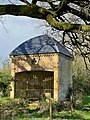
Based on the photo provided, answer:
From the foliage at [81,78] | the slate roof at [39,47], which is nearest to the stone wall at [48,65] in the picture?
the slate roof at [39,47]

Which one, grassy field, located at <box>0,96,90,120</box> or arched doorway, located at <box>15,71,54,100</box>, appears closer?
grassy field, located at <box>0,96,90,120</box>

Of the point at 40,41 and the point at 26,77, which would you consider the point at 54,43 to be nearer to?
the point at 40,41

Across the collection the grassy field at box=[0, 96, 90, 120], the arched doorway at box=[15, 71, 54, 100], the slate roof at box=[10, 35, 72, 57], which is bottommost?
the grassy field at box=[0, 96, 90, 120]

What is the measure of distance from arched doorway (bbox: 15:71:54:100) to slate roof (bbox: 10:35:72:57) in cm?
226

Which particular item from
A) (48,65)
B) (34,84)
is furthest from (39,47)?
(34,84)

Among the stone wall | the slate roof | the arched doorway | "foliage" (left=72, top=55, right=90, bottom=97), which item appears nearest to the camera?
the stone wall

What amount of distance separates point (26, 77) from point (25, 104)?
245 inches

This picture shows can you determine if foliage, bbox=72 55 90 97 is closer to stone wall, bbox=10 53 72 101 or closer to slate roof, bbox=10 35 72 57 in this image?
stone wall, bbox=10 53 72 101

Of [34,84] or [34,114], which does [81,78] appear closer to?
[34,84]

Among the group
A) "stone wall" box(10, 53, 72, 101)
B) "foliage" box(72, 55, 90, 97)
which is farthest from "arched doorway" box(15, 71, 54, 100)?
"foliage" box(72, 55, 90, 97)

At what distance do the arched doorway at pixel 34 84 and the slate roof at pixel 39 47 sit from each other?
2.26 metres

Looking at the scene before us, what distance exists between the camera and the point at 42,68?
74.6 feet

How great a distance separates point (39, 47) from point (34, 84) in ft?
12.8

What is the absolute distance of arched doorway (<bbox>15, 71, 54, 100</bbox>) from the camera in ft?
80.2
